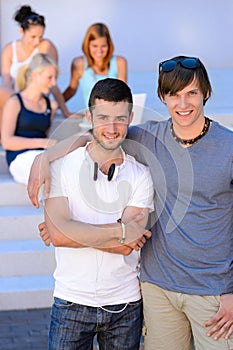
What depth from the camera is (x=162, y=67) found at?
10.1 ft

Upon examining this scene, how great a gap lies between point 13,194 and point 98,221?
10.0 feet

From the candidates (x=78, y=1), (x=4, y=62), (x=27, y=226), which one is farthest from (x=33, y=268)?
(x=78, y=1)

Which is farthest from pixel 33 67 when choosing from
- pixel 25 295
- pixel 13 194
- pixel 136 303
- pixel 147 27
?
pixel 136 303

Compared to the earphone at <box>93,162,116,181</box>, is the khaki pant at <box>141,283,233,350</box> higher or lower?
lower

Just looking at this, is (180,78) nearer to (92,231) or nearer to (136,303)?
(92,231)

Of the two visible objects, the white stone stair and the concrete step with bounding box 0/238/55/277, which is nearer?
the white stone stair

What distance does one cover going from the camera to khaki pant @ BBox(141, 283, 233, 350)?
3.09m

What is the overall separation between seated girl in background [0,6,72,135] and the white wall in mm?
1365

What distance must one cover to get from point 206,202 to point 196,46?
589cm

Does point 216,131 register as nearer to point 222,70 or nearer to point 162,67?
point 162,67

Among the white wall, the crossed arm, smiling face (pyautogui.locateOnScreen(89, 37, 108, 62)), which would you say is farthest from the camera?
the white wall

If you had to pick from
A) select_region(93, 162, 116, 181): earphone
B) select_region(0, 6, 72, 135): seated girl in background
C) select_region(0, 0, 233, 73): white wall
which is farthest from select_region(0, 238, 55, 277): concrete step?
select_region(0, 0, 233, 73): white wall

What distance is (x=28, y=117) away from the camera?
5.80 metres

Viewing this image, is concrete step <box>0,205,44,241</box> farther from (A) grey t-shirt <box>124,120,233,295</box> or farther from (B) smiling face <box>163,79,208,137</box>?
(B) smiling face <box>163,79,208,137</box>
